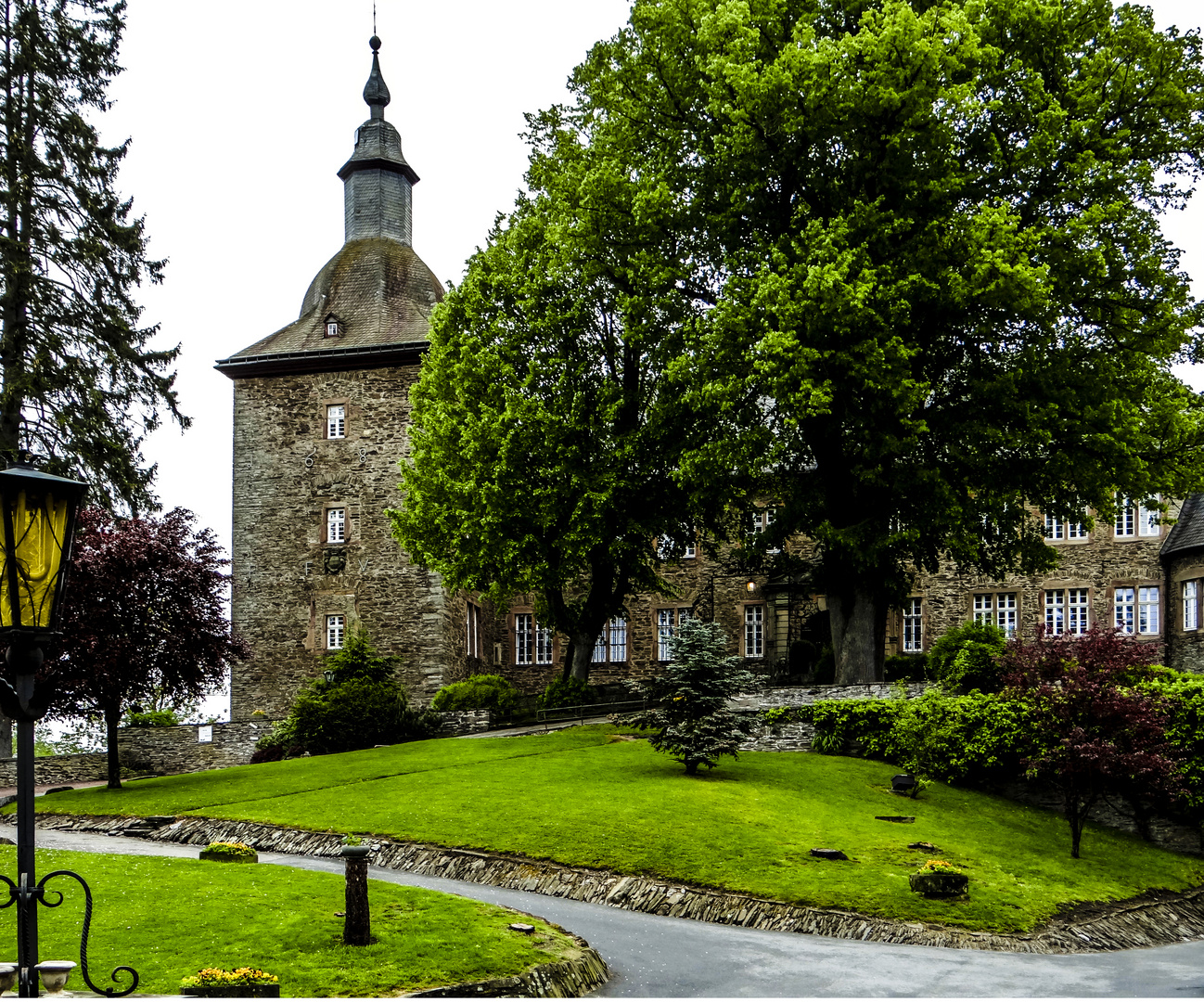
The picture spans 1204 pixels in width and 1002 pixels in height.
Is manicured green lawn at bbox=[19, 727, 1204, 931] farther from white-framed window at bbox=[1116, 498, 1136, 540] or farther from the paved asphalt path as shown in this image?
white-framed window at bbox=[1116, 498, 1136, 540]

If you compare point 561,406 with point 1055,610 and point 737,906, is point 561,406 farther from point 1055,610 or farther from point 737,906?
point 1055,610

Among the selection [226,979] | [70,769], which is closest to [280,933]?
[226,979]

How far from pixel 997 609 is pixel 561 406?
63.1 feet

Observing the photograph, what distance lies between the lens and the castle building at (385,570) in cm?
4109

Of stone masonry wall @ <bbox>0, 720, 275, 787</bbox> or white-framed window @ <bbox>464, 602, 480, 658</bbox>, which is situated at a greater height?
white-framed window @ <bbox>464, 602, 480, 658</bbox>

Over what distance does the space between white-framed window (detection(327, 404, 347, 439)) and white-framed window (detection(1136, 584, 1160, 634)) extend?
27.3 meters

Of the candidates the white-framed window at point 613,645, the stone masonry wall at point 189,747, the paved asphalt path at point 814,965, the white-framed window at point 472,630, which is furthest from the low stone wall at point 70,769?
the paved asphalt path at point 814,965

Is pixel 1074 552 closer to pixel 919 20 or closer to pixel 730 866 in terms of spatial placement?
pixel 919 20

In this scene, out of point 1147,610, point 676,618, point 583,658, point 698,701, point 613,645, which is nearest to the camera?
point 698,701

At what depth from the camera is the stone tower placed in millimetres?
42375

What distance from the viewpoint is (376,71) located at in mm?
49062

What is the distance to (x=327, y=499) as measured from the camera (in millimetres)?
43469

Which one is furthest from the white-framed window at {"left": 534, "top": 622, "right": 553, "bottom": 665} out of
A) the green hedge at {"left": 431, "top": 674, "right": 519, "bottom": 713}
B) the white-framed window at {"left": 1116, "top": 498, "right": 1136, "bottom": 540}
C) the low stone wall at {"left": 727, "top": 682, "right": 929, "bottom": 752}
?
the white-framed window at {"left": 1116, "top": 498, "right": 1136, "bottom": 540}

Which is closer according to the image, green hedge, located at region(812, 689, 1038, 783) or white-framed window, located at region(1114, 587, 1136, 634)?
green hedge, located at region(812, 689, 1038, 783)
